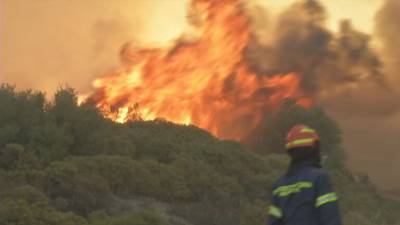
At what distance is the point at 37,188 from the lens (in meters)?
19.7

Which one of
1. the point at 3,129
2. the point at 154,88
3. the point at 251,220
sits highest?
the point at 154,88

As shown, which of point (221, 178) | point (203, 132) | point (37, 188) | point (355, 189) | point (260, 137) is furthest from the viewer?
point (260, 137)

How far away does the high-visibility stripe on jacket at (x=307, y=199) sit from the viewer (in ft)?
22.5

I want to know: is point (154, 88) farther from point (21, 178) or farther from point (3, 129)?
point (21, 178)

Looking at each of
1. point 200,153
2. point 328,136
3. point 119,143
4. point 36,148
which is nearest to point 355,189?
point 328,136

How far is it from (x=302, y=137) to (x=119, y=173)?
51.1 ft

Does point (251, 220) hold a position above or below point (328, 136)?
below

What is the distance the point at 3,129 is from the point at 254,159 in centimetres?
1016

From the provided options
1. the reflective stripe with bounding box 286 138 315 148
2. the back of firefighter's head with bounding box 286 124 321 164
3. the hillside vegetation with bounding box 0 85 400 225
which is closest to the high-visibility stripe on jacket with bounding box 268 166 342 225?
the back of firefighter's head with bounding box 286 124 321 164

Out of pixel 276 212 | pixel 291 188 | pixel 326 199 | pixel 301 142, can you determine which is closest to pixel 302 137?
pixel 301 142

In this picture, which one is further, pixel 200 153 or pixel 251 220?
pixel 200 153

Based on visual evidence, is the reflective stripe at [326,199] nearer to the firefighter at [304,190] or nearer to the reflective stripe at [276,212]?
the firefighter at [304,190]

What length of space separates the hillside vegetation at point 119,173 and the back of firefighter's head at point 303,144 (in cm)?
1121

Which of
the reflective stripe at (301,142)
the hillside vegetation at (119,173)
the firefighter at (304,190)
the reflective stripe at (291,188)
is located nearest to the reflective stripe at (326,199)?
the firefighter at (304,190)
